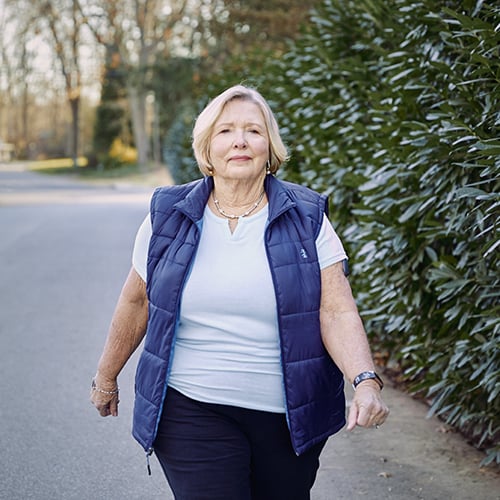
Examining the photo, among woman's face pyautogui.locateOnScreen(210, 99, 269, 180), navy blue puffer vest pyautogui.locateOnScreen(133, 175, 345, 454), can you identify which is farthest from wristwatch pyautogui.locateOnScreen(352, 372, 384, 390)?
woman's face pyautogui.locateOnScreen(210, 99, 269, 180)

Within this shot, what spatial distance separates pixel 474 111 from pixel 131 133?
53.0m

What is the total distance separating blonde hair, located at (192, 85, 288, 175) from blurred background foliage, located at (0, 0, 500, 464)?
1.02 meters

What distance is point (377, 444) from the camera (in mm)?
5230

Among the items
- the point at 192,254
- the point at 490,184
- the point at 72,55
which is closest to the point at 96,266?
the point at 490,184

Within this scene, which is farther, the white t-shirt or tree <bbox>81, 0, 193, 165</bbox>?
tree <bbox>81, 0, 193, 165</bbox>

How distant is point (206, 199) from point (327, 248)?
0.46 meters

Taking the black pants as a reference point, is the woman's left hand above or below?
above

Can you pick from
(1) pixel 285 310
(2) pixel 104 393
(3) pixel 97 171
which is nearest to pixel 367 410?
(1) pixel 285 310

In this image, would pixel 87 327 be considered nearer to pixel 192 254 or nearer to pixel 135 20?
pixel 192 254

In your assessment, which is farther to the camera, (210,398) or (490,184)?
(490,184)

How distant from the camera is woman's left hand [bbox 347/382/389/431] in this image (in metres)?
2.75

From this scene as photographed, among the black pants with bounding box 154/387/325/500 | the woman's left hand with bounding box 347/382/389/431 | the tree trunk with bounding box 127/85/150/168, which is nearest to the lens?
the woman's left hand with bounding box 347/382/389/431

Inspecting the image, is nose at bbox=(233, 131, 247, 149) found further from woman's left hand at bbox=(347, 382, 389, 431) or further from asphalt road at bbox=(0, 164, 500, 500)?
asphalt road at bbox=(0, 164, 500, 500)

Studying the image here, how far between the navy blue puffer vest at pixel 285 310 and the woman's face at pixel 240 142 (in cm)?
13
